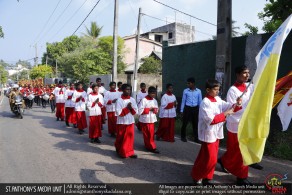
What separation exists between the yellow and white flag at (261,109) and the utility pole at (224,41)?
4.95 meters

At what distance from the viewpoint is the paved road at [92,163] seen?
18.6 feet

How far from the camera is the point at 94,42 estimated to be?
133ft

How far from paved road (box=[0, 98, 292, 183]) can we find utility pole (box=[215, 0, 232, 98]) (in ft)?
7.17

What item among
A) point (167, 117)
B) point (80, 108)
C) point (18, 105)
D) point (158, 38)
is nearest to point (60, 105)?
point (18, 105)

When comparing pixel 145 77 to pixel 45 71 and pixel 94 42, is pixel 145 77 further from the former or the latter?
pixel 45 71

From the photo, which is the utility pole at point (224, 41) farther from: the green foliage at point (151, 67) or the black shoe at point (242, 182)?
the green foliage at point (151, 67)

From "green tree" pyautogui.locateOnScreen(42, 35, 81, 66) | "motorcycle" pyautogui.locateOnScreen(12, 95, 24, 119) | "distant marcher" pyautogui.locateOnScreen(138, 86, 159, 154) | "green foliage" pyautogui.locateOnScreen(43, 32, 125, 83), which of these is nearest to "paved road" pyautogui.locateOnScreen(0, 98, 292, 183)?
"distant marcher" pyautogui.locateOnScreen(138, 86, 159, 154)

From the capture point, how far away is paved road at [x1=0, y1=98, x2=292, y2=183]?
5.66 metres

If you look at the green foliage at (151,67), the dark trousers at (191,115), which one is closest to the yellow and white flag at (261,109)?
the dark trousers at (191,115)

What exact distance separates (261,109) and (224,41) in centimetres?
544

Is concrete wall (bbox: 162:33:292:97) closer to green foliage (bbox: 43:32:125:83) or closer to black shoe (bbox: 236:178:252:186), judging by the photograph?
black shoe (bbox: 236:178:252:186)

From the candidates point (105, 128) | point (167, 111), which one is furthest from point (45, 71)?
point (167, 111)

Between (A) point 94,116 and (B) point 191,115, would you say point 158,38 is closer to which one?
(B) point 191,115

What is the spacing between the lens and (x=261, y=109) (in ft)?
12.4
